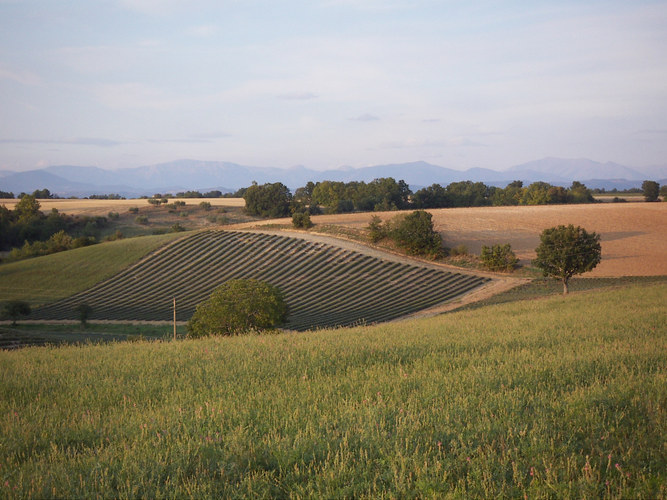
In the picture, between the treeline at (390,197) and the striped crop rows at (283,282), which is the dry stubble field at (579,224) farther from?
the treeline at (390,197)

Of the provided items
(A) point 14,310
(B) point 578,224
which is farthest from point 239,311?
(B) point 578,224

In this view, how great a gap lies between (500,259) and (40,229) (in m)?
88.6

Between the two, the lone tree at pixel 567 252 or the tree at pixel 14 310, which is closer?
the lone tree at pixel 567 252

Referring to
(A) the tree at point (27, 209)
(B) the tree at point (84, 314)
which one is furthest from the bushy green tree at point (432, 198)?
(B) the tree at point (84, 314)

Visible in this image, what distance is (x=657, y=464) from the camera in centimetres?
524

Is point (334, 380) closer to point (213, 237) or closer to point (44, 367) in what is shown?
point (44, 367)

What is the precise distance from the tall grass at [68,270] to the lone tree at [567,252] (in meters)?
54.0

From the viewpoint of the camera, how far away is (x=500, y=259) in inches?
2424

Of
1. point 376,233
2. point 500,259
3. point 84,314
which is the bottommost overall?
point 84,314

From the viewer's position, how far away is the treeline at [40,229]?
89.8 m

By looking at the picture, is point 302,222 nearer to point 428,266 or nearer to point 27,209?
point 428,266

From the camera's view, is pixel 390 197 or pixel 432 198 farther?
pixel 390 197

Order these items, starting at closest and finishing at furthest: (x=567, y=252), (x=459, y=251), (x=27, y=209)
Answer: (x=567, y=252) < (x=459, y=251) < (x=27, y=209)

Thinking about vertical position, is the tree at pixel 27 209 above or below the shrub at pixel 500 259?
above
